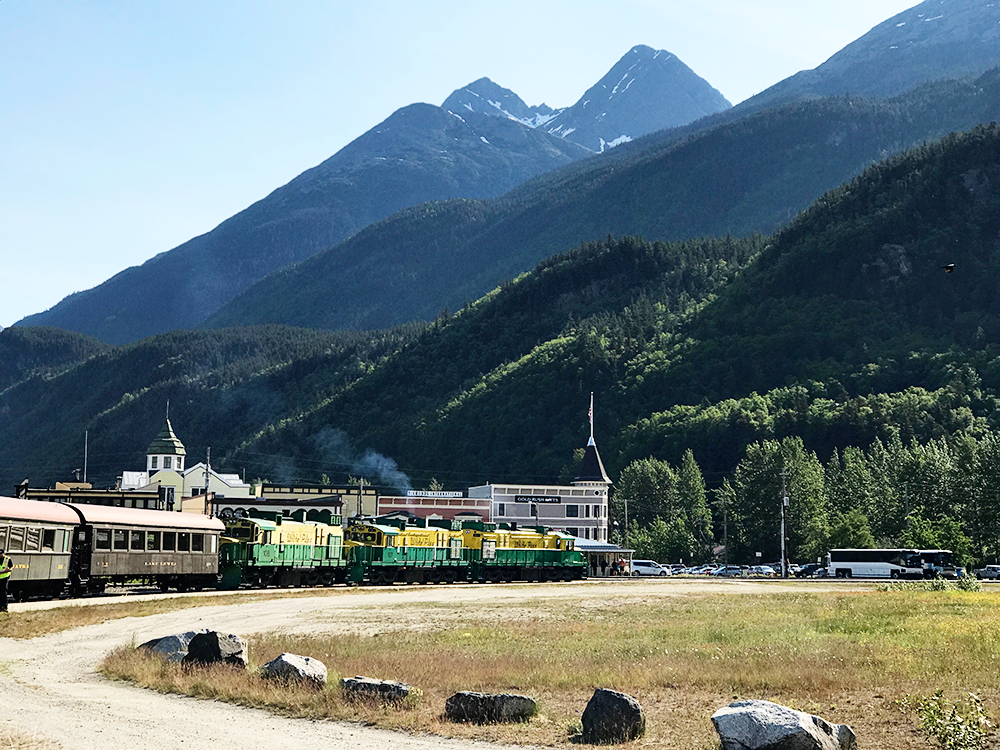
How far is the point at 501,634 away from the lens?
37.7m

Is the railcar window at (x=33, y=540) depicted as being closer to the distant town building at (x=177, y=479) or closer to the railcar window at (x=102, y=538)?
the railcar window at (x=102, y=538)

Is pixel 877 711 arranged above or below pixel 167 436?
below

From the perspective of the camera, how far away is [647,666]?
28172mm

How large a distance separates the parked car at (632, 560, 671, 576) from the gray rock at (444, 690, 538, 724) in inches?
4323

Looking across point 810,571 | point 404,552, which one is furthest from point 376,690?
point 810,571

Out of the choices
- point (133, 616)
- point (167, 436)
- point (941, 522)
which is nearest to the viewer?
point (133, 616)

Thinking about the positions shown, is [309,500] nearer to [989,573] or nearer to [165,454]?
[165,454]

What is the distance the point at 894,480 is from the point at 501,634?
382 ft

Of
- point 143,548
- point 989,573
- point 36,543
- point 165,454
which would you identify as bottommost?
point 989,573

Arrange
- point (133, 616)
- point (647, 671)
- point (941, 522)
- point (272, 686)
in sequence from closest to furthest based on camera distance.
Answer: point (272, 686), point (647, 671), point (133, 616), point (941, 522)

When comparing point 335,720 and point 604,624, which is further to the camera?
point 604,624

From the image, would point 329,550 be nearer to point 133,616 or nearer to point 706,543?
point 133,616

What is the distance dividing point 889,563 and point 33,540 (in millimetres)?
88752

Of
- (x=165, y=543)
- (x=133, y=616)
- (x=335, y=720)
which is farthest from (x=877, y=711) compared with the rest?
(x=165, y=543)
